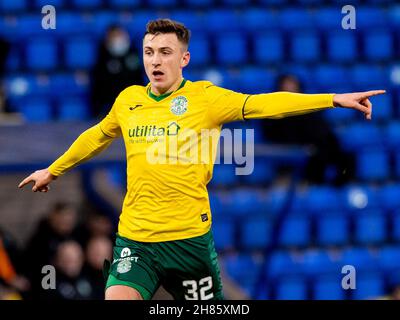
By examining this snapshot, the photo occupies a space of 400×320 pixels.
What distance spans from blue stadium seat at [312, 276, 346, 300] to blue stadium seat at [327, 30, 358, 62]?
8.91ft

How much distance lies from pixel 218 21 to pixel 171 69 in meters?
6.33

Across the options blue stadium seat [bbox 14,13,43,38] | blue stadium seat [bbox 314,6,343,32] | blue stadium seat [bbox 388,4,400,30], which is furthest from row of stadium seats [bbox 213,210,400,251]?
blue stadium seat [bbox 14,13,43,38]

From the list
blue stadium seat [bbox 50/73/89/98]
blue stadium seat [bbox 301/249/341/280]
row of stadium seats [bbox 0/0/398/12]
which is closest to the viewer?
blue stadium seat [bbox 301/249/341/280]

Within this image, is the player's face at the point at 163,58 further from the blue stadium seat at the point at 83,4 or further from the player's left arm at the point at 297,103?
the blue stadium seat at the point at 83,4

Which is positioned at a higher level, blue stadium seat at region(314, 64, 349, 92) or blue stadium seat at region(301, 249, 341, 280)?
blue stadium seat at region(314, 64, 349, 92)

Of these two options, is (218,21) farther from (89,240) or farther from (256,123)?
(89,240)

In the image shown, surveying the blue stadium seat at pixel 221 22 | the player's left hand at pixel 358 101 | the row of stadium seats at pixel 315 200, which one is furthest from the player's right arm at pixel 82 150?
the blue stadium seat at pixel 221 22

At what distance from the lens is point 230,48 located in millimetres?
11977

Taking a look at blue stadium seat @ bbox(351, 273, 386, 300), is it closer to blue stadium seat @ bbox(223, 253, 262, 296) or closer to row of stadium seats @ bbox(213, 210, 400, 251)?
row of stadium seats @ bbox(213, 210, 400, 251)

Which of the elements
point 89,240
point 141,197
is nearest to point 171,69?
point 141,197

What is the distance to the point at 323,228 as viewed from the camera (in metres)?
11.0

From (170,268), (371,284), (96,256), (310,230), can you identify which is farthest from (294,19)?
(170,268)

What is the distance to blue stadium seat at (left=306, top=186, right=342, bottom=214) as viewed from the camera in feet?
36.2

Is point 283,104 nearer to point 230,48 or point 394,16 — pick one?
point 230,48
